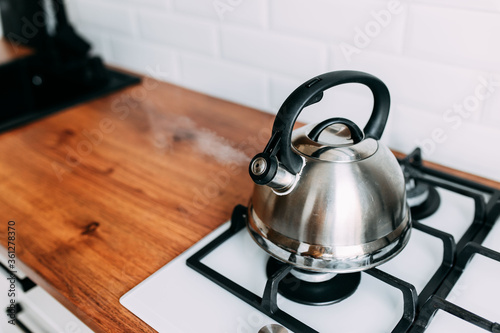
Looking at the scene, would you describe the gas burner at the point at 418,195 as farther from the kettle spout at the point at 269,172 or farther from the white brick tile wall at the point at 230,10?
the white brick tile wall at the point at 230,10

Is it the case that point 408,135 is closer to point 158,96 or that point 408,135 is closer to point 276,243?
point 276,243

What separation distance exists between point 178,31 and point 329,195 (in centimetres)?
80

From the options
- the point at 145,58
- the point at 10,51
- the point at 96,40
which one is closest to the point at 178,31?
the point at 145,58

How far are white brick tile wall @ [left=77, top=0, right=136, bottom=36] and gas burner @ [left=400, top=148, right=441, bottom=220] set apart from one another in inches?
34.2

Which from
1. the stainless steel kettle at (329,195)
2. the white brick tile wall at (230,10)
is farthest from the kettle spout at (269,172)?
the white brick tile wall at (230,10)

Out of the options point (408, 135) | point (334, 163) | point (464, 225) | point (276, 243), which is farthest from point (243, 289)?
point (408, 135)

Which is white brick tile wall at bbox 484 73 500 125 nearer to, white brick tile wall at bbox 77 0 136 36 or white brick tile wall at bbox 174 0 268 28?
white brick tile wall at bbox 174 0 268 28

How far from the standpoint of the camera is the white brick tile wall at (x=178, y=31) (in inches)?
45.2

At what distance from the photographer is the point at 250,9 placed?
40.6 inches

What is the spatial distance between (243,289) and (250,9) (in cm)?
65

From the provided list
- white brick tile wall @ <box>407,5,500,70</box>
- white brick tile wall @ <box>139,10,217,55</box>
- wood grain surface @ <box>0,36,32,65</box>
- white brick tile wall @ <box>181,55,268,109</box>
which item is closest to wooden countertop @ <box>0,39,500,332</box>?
white brick tile wall @ <box>181,55,268,109</box>

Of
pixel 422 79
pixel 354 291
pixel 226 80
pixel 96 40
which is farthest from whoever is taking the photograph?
pixel 96 40

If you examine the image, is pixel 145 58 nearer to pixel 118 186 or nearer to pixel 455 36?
pixel 118 186

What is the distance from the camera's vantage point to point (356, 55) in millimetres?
917
